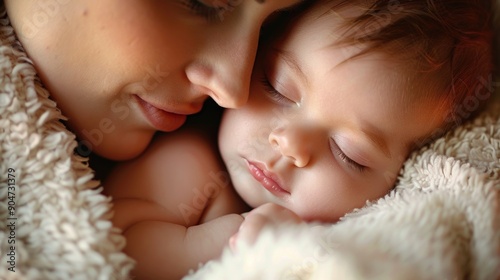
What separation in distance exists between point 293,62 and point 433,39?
258mm

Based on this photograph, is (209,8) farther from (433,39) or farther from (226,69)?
(433,39)

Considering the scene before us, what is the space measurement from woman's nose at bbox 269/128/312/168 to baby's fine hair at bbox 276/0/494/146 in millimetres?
177

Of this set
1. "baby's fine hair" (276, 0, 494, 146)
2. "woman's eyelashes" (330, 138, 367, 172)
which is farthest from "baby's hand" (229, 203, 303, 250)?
"baby's fine hair" (276, 0, 494, 146)

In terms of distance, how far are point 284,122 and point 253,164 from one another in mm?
101

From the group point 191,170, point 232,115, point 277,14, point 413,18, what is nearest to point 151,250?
point 191,170

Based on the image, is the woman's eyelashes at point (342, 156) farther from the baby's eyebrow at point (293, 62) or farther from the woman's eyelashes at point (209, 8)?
the woman's eyelashes at point (209, 8)

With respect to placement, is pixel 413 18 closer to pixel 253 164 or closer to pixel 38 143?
pixel 253 164

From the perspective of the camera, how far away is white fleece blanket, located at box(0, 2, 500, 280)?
2.20 ft

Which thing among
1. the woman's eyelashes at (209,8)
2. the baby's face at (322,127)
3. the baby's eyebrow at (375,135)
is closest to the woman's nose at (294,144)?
the baby's face at (322,127)

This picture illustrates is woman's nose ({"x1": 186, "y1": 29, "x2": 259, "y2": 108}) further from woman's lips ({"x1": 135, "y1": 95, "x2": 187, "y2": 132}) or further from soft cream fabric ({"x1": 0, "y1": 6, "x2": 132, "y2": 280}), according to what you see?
soft cream fabric ({"x1": 0, "y1": 6, "x2": 132, "y2": 280})

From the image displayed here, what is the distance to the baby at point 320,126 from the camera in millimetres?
914

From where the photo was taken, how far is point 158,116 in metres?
0.90

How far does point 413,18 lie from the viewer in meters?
0.93

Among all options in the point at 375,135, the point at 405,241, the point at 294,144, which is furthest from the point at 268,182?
the point at 405,241
